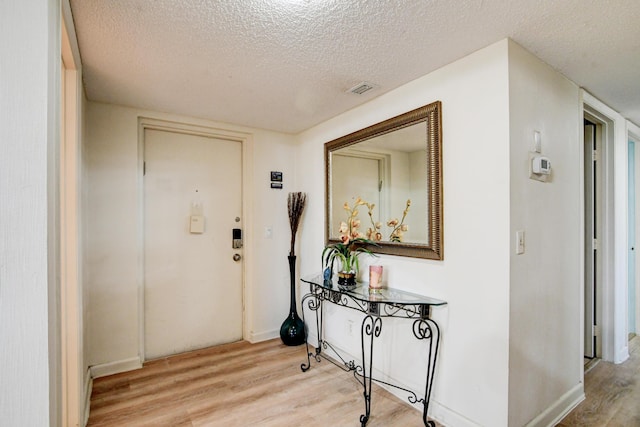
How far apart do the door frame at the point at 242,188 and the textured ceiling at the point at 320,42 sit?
16.9 inches

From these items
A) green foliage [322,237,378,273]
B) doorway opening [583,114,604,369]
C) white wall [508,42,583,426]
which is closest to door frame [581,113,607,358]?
doorway opening [583,114,604,369]

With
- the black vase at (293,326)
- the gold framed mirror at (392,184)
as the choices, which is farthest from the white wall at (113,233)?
the gold framed mirror at (392,184)

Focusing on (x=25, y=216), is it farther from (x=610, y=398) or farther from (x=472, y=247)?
(x=610, y=398)

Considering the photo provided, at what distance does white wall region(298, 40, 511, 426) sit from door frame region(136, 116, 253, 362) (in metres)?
1.74

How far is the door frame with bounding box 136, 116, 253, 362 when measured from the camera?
2773mm

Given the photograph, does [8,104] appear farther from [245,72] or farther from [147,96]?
[147,96]

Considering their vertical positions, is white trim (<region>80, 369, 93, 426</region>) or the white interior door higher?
the white interior door

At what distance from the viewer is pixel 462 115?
Answer: 6.23 ft

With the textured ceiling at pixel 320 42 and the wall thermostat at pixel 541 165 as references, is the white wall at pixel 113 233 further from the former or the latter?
the wall thermostat at pixel 541 165

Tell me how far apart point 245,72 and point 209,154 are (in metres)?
1.28

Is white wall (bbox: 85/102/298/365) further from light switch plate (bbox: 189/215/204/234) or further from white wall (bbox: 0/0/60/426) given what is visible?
white wall (bbox: 0/0/60/426)

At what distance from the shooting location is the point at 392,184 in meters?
2.41

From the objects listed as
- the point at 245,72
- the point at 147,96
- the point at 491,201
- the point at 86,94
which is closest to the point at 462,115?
the point at 491,201

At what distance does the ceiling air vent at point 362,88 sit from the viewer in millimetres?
2254
